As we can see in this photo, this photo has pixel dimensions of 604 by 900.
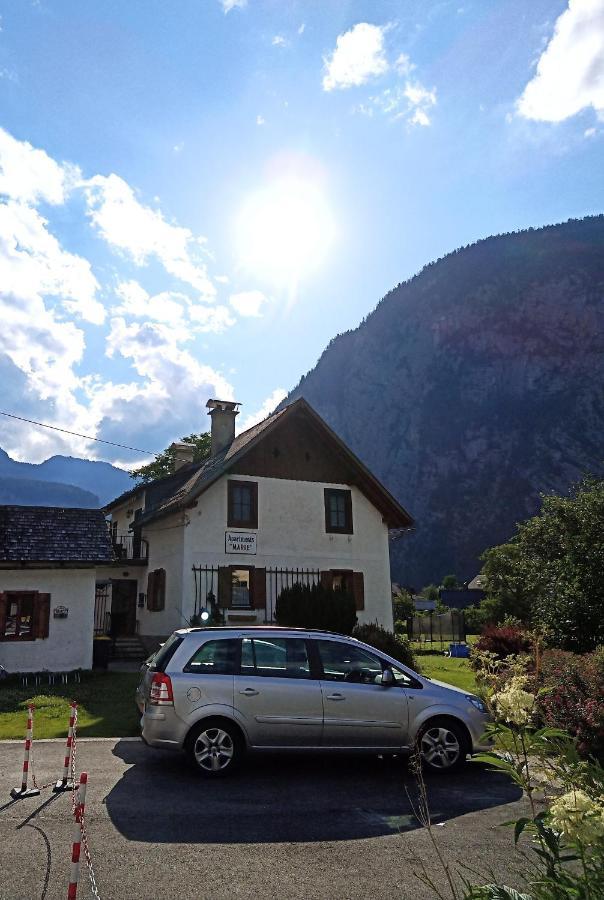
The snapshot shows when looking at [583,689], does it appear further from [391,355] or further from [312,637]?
[391,355]

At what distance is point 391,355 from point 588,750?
131m

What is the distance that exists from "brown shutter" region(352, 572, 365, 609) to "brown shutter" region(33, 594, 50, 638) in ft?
35.1

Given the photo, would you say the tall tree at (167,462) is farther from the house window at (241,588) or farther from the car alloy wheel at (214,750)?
the car alloy wheel at (214,750)

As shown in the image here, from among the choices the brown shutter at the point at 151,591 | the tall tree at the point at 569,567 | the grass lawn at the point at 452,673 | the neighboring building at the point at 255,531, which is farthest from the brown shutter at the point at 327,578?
the tall tree at the point at 569,567

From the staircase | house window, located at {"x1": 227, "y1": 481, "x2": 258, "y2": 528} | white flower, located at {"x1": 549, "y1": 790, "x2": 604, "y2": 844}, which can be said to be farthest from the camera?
the staircase

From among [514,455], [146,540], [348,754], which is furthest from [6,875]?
[514,455]

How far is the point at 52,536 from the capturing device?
714 inches

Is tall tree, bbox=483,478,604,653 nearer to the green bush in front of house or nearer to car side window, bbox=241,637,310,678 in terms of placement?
the green bush in front of house

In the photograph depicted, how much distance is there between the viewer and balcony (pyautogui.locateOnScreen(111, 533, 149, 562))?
2519 cm

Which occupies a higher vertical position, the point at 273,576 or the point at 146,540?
the point at 146,540

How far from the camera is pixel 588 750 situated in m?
8.46

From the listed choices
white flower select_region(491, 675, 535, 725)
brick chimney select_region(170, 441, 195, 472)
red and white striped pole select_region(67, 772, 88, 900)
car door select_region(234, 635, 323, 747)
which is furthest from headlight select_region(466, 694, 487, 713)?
brick chimney select_region(170, 441, 195, 472)

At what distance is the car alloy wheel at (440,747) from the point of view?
7938 millimetres

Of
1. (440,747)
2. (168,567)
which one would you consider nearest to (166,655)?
(440,747)
